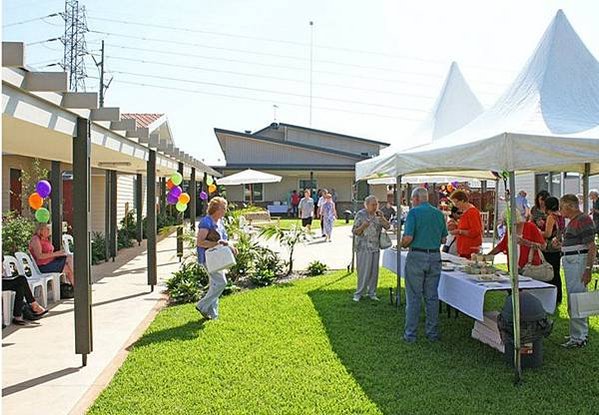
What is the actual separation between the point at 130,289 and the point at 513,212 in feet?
22.2

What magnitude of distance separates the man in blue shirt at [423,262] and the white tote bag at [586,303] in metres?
1.40

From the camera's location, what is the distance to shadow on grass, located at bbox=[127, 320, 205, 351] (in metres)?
6.18

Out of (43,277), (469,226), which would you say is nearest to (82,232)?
(43,277)

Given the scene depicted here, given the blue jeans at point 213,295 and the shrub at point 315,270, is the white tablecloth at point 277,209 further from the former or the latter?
the blue jeans at point 213,295

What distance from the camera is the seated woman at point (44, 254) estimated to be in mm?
8078

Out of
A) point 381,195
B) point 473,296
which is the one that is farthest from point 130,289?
point 381,195

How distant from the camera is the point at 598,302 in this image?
5316 millimetres

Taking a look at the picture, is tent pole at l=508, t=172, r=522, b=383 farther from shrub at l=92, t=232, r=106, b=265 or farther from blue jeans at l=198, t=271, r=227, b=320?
shrub at l=92, t=232, r=106, b=265

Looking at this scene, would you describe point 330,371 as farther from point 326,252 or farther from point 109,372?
point 326,252

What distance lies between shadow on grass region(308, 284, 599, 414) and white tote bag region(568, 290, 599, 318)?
496 millimetres

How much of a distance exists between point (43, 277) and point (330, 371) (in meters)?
4.77

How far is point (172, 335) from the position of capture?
21.2ft

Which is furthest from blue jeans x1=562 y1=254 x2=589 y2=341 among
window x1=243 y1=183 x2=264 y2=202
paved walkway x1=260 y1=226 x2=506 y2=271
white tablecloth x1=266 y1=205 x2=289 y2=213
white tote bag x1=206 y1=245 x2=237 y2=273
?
window x1=243 y1=183 x2=264 y2=202

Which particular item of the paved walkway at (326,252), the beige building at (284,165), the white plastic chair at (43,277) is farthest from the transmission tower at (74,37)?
the white plastic chair at (43,277)
